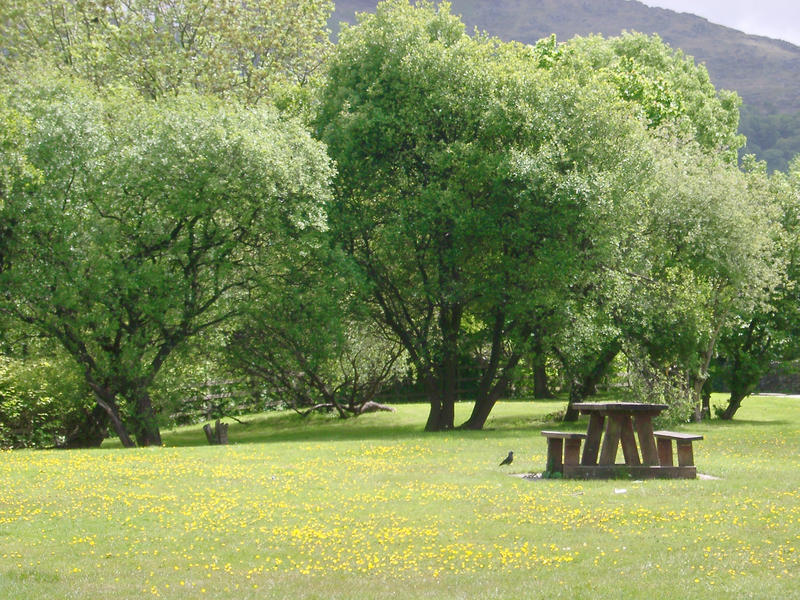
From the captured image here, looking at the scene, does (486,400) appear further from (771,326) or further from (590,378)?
(771,326)

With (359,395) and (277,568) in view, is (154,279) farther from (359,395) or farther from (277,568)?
(277,568)

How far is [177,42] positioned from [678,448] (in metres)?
38.2

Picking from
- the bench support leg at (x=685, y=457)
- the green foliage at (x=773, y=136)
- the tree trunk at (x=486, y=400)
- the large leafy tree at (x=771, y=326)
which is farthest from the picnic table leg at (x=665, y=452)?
the green foliage at (x=773, y=136)

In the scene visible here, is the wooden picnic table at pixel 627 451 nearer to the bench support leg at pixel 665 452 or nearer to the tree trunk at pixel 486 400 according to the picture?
the bench support leg at pixel 665 452

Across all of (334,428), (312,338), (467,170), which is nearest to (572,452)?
(312,338)

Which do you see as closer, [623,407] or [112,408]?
[623,407]

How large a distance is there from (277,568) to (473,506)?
15.1 feet

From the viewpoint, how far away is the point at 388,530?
1233cm

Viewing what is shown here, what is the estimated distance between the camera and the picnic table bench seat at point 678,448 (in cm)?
1702

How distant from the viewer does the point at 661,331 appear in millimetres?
32688

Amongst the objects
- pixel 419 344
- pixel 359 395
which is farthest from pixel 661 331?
pixel 359 395

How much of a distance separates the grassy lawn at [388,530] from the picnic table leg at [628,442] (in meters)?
1.03

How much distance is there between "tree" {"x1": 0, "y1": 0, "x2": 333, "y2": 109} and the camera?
4378cm

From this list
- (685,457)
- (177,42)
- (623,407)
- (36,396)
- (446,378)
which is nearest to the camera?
(623,407)
